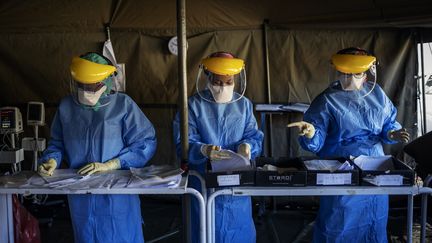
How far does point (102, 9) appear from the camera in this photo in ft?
13.7

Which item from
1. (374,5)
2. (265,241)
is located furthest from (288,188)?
(374,5)

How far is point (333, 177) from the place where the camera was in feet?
6.52

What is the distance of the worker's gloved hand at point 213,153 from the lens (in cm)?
213

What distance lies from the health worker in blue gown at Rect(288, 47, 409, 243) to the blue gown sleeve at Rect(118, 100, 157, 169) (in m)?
0.86

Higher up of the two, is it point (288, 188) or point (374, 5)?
point (374, 5)

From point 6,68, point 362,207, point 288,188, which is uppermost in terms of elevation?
point 6,68

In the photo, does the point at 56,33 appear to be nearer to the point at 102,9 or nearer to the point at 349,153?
the point at 102,9

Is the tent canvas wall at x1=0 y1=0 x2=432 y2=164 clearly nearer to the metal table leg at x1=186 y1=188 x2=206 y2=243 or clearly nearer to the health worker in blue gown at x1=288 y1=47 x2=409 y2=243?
the health worker in blue gown at x1=288 y1=47 x2=409 y2=243

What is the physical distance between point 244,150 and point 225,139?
0.68 feet

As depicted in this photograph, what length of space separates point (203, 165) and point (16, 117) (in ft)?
7.41

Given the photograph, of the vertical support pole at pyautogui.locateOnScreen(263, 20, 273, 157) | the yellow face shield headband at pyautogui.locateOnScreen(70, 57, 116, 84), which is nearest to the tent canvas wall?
the vertical support pole at pyautogui.locateOnScreen(263, 20, 273, 157)

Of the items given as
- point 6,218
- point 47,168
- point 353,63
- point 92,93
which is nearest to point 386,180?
point 353,63

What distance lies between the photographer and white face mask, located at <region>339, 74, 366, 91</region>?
249cm

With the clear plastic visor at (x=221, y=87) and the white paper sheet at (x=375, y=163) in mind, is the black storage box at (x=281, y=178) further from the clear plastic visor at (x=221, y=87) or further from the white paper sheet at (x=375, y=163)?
the clear plastic visor at (x=221, y=87)
